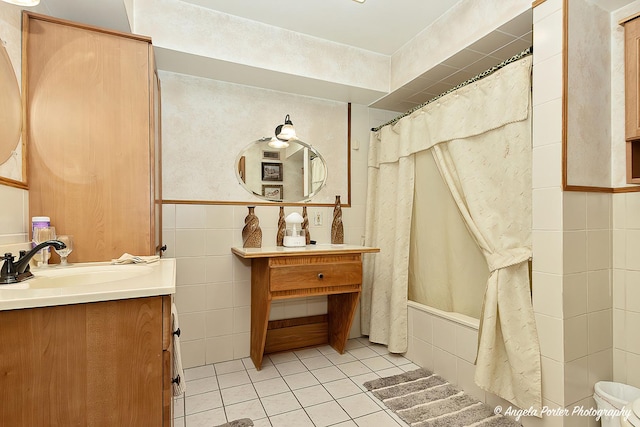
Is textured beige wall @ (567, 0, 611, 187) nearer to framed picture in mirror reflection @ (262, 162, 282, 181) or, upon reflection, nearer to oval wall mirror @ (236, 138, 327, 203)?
A: oval wall mirror @ (236, 138, 327, 203)

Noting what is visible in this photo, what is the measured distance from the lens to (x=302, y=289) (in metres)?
2.15

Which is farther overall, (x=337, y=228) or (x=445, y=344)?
(x=337, y=228)

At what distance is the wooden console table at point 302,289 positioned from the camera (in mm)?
2096

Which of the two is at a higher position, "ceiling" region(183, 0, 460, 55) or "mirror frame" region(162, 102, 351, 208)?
"ceiling" region(183, 0, 460, 55)

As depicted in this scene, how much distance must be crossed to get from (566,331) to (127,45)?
254 cm

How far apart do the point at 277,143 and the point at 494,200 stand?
5.39 feet

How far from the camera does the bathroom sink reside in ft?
3.84

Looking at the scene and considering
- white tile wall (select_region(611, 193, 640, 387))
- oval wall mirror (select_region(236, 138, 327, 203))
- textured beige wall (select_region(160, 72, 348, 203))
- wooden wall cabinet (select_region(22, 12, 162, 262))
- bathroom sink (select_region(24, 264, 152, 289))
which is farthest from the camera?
oval wall mirror (select_region(236, 138, 327, 203))

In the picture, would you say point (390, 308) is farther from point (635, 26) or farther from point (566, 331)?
point (635, 26)

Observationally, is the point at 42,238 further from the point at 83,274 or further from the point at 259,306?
the point at 259,306

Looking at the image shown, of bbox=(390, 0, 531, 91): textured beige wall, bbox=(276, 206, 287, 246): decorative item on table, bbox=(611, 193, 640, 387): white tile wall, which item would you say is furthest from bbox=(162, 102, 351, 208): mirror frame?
bbox=(611, 193, 640, 387): white tile wall

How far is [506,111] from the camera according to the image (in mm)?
1732

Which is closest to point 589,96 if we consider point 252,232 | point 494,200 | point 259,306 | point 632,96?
point 632,96

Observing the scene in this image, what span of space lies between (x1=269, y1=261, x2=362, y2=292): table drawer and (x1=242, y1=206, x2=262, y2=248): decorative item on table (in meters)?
0.41
